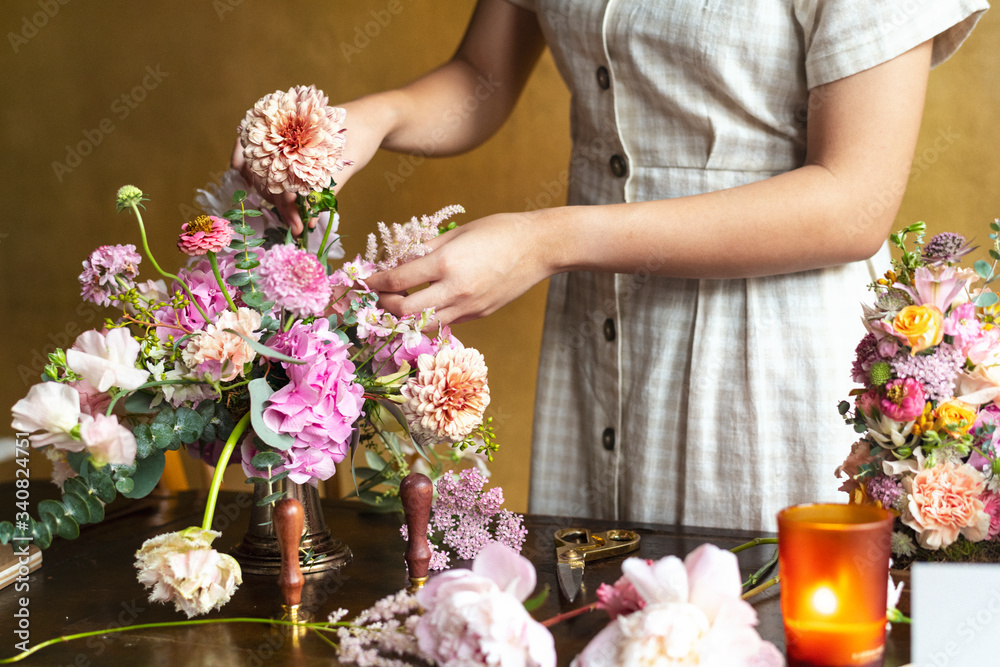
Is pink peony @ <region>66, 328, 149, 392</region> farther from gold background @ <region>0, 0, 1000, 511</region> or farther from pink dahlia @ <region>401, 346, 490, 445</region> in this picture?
gold background @ <region>0, 0, 1000, 511</region>

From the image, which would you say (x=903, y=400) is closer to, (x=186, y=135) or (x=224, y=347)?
(x=224, y=347)

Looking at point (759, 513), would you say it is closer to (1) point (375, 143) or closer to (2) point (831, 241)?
(2) point (831, 241)

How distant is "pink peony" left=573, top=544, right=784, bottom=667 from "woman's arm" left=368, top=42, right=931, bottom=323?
46cm

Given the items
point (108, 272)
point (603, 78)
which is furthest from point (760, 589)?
point (603, 78)

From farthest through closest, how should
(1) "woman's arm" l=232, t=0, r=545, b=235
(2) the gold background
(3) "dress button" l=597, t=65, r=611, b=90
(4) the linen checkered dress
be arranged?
(2) the gold background < (1) "woman's arm" l=232, t=0, r=545, b=235 < (3) "dress button" l=597, t=65, r=611, b=90 < (4) the linen checkered dress

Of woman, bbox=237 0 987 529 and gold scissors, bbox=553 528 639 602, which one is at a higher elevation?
woman, bbox=237 0 987 529

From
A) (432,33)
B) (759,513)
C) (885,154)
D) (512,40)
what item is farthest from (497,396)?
(885,154)

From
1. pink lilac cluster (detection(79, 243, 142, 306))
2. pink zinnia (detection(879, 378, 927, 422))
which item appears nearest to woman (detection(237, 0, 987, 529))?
pink lilac cluster (detection(79, 243, 142, 306))

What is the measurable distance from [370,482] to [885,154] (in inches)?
26.5

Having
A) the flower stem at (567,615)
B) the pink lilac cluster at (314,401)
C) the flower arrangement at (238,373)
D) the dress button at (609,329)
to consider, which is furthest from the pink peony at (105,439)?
the dress button at (609,329)

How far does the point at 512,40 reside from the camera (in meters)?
1.42

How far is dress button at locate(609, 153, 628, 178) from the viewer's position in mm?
1225

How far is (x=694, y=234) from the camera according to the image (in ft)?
3.28

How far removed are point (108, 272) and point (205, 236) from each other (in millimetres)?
123
